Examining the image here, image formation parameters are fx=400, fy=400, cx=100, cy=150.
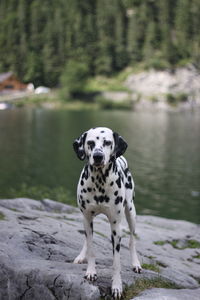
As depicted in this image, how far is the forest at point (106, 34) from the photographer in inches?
5438

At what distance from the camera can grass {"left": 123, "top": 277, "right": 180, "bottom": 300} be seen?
6.80 metres

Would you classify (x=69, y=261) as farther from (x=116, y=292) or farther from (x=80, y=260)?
(x=116, y=292)

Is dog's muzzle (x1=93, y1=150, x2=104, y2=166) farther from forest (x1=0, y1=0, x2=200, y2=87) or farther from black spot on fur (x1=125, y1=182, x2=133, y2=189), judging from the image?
forest (x1=0, y1=0, x2=200, y2=87)

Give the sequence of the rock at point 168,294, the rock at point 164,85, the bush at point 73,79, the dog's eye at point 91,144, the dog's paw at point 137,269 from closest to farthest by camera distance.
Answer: the dog's eye at point 91,144, the rock at point 168,294, the dog's paw at point 137,269, the rock at point 164,85, the bush at point 73,79

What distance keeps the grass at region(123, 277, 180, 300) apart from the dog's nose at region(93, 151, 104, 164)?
7.78ft

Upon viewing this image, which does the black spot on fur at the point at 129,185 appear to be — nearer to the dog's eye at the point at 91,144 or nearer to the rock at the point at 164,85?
the dog's eye at the point at 91,144

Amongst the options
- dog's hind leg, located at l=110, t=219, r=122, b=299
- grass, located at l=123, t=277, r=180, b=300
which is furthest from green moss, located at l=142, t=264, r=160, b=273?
dog's hind leg, located at l=110, t=219, r=122, b=299

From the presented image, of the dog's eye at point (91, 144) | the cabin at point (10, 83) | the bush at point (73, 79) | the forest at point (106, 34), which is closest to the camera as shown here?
the dog's eye at point (91, 144)

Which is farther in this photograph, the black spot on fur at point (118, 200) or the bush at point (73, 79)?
the bush at point (73, 79)

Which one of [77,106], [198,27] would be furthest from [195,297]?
[198,27]

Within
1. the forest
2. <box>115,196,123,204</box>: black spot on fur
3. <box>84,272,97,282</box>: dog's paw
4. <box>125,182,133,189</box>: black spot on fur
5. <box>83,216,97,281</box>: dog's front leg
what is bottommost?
<box>84,272,97,282</box>: dog's paw

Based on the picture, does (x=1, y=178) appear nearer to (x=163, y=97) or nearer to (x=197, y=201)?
(x=197, y=201)

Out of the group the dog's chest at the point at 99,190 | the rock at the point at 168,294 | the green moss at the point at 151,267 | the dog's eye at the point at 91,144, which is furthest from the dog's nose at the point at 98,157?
the green moss at the point at 151,267

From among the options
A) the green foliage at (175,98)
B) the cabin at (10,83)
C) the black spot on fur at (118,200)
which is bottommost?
the green foliage at (175,98)
